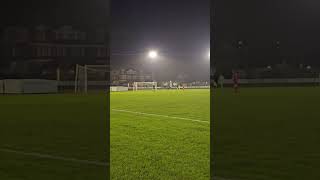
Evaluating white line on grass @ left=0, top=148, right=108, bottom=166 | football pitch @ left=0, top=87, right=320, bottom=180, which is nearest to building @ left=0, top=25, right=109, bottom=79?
football pitch @ left=0, top=87, right=320, bottom=180

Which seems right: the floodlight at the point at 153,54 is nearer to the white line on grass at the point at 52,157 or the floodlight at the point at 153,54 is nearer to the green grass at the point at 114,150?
the green grass at the point at 114,150

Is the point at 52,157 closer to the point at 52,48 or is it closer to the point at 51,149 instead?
the point at 51,149

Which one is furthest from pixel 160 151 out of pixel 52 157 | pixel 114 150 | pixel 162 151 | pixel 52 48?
pixel 52 48

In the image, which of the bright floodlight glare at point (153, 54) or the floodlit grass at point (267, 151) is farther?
the bright floodlight glare at point (153, 54)

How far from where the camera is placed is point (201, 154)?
4176mm

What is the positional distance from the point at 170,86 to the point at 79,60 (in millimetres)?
10508

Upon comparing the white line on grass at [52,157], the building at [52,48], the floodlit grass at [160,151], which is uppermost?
the building at [52,48]

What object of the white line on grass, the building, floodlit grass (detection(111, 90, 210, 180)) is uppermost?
the building

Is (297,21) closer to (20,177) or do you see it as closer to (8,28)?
(8,28)

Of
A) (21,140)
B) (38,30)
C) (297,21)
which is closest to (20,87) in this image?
(38,30)

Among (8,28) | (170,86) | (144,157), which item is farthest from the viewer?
(170,86)

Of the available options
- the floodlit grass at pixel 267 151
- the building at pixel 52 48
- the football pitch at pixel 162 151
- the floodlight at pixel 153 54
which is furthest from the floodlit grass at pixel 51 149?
the floodlight at pixel 153 54

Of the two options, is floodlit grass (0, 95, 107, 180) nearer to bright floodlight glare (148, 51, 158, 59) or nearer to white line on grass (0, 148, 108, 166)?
white line on grass (0, 148, 108, 166)

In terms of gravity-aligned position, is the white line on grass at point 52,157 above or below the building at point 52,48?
below
